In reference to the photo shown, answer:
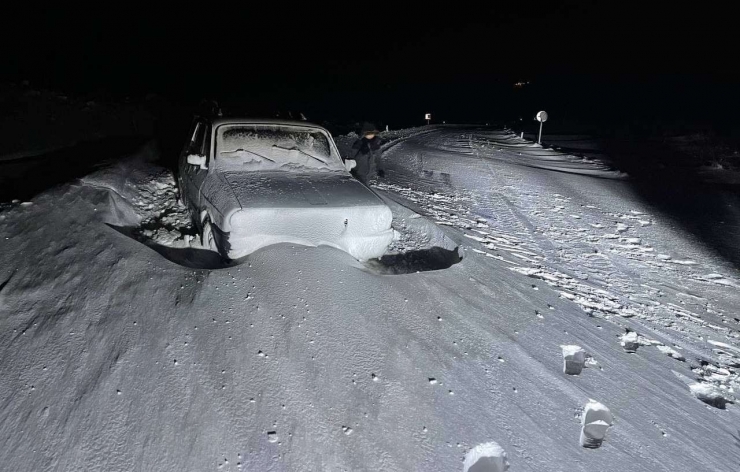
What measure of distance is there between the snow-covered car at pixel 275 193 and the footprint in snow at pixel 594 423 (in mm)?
2730

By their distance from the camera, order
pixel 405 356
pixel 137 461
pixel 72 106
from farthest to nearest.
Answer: pixel 72 106
pixel 405 356
pixel 137 461

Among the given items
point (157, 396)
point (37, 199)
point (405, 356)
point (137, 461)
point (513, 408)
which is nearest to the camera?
point (137, 461)

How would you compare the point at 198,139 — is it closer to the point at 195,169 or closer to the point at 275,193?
the point at 195,169

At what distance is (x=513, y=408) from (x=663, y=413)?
1.11 meters

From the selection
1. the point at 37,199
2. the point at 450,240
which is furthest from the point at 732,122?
the point at 37,199

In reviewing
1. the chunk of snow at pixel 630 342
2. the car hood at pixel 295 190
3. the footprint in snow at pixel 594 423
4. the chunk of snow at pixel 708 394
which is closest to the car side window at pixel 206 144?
the car hood at pixel 295 190

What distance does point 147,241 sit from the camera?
5680 millimetres

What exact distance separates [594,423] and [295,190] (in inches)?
142

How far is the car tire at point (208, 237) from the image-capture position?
198 inches

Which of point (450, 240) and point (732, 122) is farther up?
point (732, 122)

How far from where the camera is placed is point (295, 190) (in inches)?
203

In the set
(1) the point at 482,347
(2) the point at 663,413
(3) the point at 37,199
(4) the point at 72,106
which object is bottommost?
(2) the point at 663,413

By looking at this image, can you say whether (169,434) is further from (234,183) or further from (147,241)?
(147,241)

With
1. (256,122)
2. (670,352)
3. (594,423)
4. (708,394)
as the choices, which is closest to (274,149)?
(256,122)
